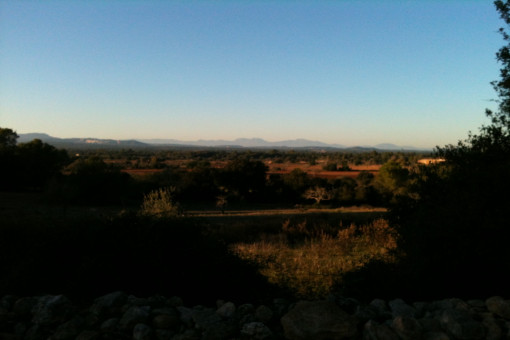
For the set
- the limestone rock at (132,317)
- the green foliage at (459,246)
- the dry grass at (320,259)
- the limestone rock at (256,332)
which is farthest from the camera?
the dry grass at (320,259)

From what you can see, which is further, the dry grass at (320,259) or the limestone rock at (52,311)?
the dry grass at (320,259)

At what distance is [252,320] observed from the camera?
389 cm

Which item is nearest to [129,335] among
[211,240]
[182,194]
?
[211,240]

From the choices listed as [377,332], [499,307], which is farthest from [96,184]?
[499,307]

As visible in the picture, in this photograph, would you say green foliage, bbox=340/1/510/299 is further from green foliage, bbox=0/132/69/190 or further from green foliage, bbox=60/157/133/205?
green foliage, bbox=0/132/69/190

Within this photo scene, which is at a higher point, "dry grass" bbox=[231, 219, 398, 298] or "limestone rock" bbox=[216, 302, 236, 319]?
"limestone rock" bbox=[216, 302, 236, 319]

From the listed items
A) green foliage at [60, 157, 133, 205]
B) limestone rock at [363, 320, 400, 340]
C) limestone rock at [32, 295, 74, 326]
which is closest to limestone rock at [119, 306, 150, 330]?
limestone rock at [32, 295, 74, 326]

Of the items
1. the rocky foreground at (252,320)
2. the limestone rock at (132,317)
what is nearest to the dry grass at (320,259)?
the rocky foreground at (252,320)

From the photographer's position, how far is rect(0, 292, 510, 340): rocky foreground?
363cm

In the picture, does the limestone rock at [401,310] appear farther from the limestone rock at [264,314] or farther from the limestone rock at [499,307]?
the limestone rock at [264,314]

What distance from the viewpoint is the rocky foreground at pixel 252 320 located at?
11.9ft

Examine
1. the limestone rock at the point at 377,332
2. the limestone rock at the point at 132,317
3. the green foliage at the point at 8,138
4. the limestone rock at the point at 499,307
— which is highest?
the green foliage at the point at 8,138

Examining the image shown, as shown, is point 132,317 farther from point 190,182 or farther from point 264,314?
point 190,182

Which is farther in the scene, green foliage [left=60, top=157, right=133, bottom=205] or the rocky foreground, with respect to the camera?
green foliage [left=60, top=157, right=133, bottom=205]
